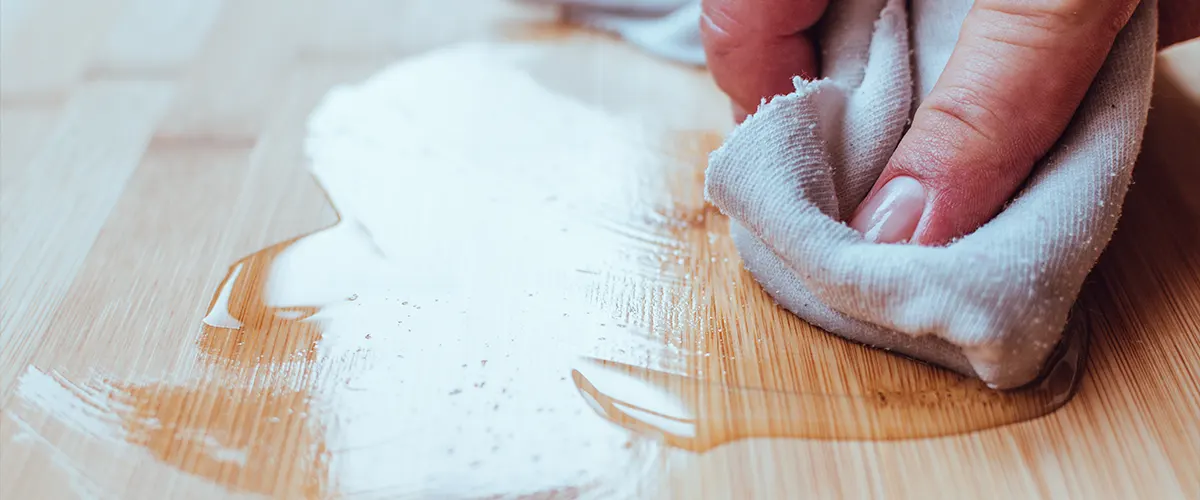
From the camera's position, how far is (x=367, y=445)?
433mm

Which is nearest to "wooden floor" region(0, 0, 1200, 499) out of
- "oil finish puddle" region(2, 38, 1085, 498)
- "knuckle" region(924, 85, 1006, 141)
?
"oil finish puddle" region(2, 38, 1085, 498)

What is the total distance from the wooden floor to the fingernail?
0.20 ft

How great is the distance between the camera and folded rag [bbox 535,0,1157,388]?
0.41 m

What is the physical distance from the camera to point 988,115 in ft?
1.50

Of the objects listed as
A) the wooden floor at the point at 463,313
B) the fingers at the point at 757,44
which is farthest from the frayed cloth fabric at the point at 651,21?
the fingers at the point at 757,44

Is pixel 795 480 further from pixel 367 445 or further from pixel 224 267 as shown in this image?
pixel 224 267

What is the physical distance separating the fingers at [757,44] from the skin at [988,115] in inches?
4.5

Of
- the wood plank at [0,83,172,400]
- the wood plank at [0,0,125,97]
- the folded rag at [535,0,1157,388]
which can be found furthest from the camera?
the wood plank at [0,0,125,97]

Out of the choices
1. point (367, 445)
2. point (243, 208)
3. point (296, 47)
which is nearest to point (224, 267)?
point (243, 208)

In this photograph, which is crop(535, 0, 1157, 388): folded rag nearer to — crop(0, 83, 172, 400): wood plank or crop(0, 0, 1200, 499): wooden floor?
crop(0, 0, 1200, 499): wooden floor

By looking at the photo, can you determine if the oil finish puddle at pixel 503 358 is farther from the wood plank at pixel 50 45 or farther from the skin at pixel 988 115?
the wood plank at pixel 50 45

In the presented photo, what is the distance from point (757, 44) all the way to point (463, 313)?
245 millimetres

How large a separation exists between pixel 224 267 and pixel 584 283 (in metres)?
0.21

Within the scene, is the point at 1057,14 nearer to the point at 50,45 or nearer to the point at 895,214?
the point at 895,214
